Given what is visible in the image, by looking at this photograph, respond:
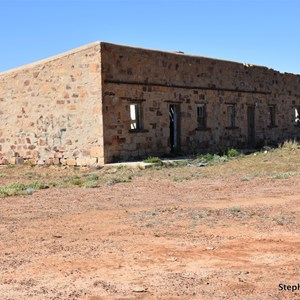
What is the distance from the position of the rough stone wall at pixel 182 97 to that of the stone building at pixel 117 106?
0.12 ft

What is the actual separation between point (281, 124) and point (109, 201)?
59.0 ft

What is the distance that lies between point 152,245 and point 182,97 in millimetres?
14239

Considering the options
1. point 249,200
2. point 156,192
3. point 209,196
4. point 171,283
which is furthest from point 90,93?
point 171,283

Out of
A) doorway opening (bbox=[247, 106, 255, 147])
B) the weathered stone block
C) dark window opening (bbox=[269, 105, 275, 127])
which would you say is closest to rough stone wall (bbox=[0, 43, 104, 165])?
the weathered stone block

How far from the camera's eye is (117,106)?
17.5 metres

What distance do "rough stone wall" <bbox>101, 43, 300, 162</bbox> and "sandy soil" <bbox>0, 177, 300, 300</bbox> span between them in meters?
6.93

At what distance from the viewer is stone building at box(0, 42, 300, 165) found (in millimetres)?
17188

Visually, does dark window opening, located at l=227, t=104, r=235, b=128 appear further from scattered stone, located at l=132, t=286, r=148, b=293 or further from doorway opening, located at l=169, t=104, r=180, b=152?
scattered stone, located at l=132, t=286, r=148, b=293

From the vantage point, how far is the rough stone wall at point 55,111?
17.1 metres

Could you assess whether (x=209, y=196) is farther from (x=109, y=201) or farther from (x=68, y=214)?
(x=68, y=214)

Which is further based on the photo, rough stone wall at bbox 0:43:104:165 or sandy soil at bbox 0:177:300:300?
rough stone wall at bbox 0:43:104:165

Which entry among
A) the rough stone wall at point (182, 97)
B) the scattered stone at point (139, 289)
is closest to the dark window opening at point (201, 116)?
the rough stone wall at point (182, 97)

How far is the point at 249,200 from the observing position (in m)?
9.67

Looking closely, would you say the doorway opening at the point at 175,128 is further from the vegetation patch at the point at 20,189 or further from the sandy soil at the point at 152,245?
the sandy soil at the point at 152,245
